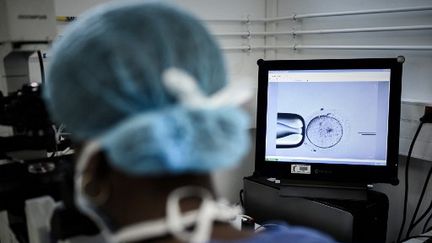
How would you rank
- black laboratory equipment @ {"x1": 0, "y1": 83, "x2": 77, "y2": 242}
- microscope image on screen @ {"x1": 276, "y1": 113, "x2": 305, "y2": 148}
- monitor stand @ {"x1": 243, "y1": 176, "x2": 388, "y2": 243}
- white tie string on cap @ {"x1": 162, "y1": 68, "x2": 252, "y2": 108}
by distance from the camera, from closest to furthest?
white tie string on cap @ {"x1": 162, "y1": 68, "x2": 252, "y2": 108}, black laboratory equipment @ {"x1": 0, "y1": 83, "x2": 77, "y2": 242}, monitor stand @ {"x1": 243, "y1": 176, "x2": 388, "y2": 243}, microscope image on screen @ {"x1": 276, "y1": 113, "x2": 305, "y2": 148}

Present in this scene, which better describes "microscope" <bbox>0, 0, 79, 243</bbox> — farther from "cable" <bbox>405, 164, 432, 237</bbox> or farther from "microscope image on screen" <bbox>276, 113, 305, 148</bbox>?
"cable" <bbox>405, 164, 432, 237</bbox>

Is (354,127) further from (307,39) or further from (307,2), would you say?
(307,2)

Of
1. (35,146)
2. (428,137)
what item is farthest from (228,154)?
(428,137)

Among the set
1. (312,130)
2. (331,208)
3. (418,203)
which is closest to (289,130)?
(312,130)

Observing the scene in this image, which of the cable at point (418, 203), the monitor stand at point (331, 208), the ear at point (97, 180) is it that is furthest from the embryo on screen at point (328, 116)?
the ear at point (97, 180)

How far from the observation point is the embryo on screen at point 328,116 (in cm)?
126

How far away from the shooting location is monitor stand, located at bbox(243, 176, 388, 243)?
3.97 feet

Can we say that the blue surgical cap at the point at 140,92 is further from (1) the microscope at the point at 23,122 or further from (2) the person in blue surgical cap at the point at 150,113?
(1) the microscope at the point at 23,122

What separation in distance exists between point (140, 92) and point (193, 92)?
72 millimetres

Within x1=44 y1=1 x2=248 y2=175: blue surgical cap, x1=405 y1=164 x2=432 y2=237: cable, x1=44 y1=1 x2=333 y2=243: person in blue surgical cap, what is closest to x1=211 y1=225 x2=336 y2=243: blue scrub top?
x1=44 y1=1 x2=333 y2=243: person in blue surgical cap

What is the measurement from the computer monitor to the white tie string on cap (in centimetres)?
88

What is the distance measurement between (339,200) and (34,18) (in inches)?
44.5

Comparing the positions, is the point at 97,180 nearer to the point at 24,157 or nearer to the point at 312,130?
the point at 24,157

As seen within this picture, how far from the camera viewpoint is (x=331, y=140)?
1.31 meters
